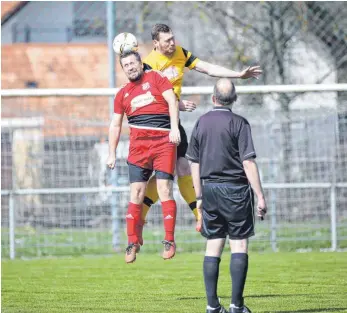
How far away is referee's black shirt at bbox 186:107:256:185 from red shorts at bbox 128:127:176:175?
4.55ft

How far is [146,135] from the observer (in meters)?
9.78

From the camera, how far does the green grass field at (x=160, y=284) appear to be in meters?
9.18

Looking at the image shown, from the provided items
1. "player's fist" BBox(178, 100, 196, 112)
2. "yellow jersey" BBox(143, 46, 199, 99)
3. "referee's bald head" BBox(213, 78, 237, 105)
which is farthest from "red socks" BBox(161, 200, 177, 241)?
"referee's bald head" BBox(213, 78, 237, 105)

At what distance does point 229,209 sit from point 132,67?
1.96m

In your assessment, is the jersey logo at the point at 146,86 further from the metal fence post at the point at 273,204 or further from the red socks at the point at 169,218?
the metal fence post at the point at 273,204

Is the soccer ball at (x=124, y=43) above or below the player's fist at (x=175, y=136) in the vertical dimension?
above

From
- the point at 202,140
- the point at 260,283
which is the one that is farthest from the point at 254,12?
the point at 202,140

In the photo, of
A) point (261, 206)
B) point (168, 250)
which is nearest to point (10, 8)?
point (168, 250)

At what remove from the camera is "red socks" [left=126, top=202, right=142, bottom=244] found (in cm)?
980

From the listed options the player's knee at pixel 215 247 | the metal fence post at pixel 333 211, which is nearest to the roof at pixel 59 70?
the metal fence post at pixel 333 211

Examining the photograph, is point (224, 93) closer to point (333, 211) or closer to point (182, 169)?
point (182, 169)

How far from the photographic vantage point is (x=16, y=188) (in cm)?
1638

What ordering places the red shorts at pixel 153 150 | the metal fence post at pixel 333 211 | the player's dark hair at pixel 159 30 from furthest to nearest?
the metal fence post at pixel 333 211 < the player's dark hair at pixel 159 30 < the red shorts at pixel 153 150

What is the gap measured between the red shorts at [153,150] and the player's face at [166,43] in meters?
0.86
